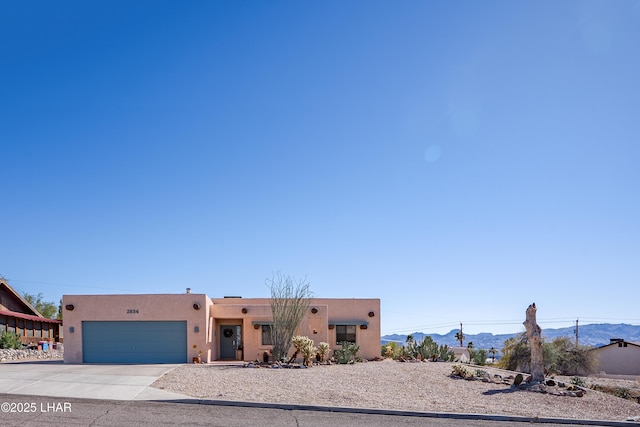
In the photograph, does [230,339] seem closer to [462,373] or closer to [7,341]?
[7,341]

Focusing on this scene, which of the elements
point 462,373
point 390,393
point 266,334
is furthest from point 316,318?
point 390,393

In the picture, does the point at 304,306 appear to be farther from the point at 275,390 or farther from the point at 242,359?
the point at 275,390

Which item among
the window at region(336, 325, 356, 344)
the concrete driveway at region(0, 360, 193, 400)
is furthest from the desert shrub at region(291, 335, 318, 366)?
the window at region(336, 325, 356, 344)

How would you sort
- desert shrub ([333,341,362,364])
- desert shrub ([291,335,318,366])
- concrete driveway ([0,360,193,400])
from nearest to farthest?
concrete driveway ([0,360,193,400]) → desert shrub ([291,335,318,366]) → desert shrub ([333,341,362,364])

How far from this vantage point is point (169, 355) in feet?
81.4

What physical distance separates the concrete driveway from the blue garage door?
6243 millimetres

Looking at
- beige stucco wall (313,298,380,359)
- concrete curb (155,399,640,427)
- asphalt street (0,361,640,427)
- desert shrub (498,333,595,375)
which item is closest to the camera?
asphalt street (0,361,640,427)

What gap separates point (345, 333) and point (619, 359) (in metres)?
23.5

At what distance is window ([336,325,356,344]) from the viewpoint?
94.9 feet

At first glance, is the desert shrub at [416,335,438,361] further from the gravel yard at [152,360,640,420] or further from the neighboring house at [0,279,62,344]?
the neighboring house at [0,279,62,344]

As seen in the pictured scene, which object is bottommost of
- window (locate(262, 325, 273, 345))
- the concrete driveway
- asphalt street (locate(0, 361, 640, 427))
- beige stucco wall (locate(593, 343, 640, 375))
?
beige stucco wall (locate(593, 343, 640, 375))

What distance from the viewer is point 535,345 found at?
1770 cm

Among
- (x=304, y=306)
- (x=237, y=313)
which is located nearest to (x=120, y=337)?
(x=237, y=313)

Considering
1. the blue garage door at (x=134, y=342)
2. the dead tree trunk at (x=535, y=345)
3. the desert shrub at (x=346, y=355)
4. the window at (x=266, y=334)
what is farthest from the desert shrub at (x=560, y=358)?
the blue garage door at (x=134, y=342)
